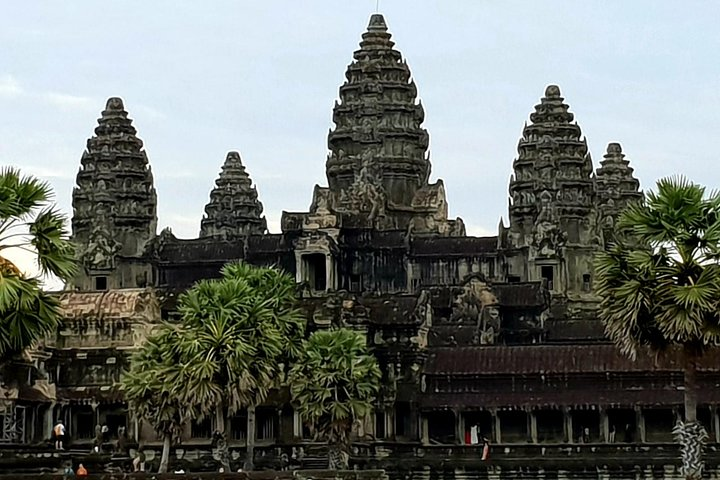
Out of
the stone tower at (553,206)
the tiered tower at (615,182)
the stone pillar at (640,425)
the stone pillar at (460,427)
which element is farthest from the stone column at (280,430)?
the tiered tower at (615,182)

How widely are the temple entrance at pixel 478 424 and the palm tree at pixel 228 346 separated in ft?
49.3

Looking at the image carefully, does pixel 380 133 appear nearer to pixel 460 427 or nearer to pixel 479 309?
pixel 479 309

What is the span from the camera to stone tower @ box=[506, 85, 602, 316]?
97.5 meters

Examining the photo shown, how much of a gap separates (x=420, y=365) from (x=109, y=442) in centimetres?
1244

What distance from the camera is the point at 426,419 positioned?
219 ft

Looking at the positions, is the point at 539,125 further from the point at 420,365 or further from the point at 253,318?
the point at 253,318

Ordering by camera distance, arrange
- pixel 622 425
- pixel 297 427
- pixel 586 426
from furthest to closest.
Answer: pixel 586 426 < pixel 622 425 < pixel 297 427

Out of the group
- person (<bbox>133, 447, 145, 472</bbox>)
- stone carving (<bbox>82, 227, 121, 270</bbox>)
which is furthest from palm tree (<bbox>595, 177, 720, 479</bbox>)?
stone carving (<bbox>82, 227, 121, 270</bbox>)

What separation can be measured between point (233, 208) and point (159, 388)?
246ft

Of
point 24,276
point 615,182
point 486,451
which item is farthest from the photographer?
point 615,182

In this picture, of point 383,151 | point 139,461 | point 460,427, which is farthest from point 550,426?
point 383,151

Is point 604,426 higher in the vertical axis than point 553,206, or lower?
lower

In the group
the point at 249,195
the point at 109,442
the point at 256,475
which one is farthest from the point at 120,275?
the point at 256,475

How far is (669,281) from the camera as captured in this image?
3819 cm
